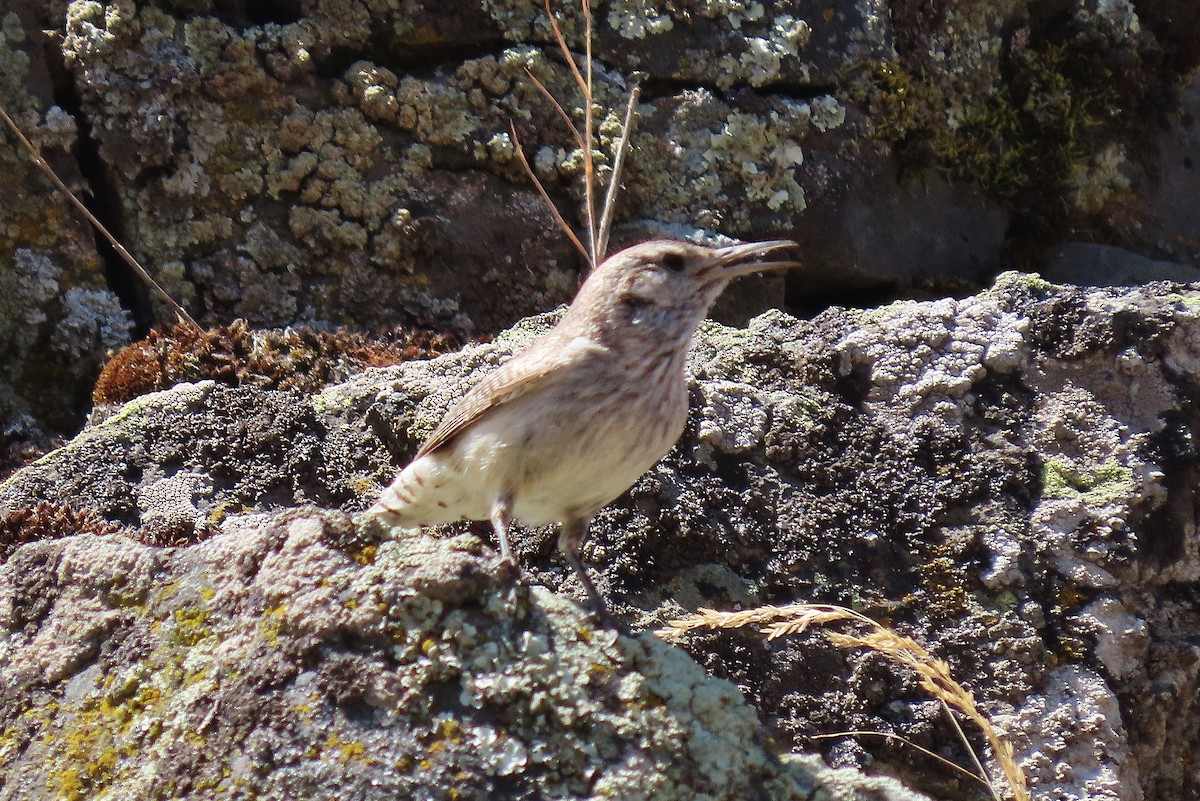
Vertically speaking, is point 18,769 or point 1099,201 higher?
point 1099,201

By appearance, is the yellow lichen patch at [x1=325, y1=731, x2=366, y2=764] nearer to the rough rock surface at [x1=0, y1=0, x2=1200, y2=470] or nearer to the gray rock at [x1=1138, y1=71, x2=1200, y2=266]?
the rough rock surface at [x1=0, y1=0, x2=1200, y2=470]

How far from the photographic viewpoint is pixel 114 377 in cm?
488

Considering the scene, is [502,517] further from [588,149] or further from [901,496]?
[588,149]

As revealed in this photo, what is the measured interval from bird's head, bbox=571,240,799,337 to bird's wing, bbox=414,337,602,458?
200 millimetres

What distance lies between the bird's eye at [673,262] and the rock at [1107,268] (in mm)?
2314

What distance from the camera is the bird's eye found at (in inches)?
170

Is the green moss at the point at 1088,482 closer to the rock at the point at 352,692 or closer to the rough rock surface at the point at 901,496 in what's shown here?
the rough rock surface at the point at 901,496

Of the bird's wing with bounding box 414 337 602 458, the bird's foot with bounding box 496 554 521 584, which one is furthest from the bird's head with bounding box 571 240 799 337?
the bird's foot with bounding box 496 554 521 584

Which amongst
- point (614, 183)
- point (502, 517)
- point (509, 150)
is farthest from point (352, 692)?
point (509, 150)

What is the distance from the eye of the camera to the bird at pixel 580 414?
12.8 feet

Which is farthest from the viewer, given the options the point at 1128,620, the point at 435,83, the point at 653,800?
the point at 435,83

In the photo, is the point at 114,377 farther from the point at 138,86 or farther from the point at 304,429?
the point at 138,86

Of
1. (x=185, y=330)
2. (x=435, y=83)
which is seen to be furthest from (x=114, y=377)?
(x=435, y=83)

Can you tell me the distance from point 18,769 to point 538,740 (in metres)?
1.25
